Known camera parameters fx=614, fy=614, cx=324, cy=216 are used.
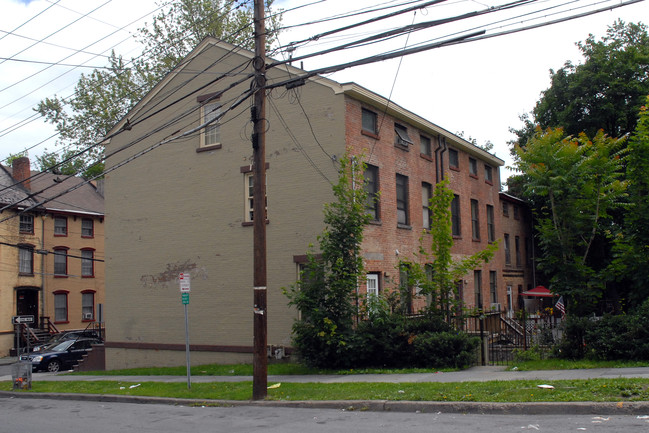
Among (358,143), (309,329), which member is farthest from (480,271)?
(309,329)

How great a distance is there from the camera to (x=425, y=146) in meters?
24.5

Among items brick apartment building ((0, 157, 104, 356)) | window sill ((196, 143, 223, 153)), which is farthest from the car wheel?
window sill ((196, 143, 223, 153))

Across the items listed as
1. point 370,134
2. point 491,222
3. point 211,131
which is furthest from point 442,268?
point 491,222

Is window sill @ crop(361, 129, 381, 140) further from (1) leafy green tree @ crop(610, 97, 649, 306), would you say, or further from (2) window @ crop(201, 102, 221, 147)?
(1) leafy green tree @ crop(610, 97, 649, 306)

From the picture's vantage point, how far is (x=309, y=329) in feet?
53.1

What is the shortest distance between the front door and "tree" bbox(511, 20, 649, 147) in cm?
3235

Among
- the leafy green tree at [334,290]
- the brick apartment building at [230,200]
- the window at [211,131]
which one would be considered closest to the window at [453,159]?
the brick apartment building at [230,200]

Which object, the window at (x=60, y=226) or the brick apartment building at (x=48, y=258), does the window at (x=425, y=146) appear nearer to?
the brick apartment building at (x=48, y=258)

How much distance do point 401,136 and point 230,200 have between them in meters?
6.57

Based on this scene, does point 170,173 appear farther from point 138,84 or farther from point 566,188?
point 138,84

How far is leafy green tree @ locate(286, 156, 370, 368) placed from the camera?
629 inches

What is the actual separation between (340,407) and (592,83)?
29170 mm

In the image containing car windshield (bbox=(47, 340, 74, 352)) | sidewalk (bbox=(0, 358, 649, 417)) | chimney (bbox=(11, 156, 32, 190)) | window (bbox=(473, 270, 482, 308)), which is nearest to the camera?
sidewalk (bbox=(0, 358, 649, 417))

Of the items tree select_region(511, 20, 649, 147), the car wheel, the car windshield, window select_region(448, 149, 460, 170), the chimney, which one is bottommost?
the car wheel
